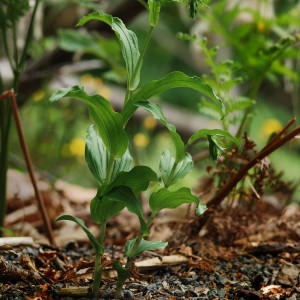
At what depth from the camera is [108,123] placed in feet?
3.25

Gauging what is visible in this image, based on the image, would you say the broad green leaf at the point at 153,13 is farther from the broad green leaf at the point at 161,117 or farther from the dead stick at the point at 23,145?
the dead stick at the point at 23,145

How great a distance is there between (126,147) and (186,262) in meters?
0.49

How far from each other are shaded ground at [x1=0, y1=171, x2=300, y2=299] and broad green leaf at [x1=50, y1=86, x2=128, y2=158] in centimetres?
32

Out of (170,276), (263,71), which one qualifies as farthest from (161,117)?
(263,71)

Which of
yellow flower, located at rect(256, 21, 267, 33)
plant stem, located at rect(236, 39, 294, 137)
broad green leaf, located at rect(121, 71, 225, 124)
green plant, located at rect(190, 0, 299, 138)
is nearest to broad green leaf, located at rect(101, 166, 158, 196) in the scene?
broad green leaf, located at rect(121, 71, 225, 124)

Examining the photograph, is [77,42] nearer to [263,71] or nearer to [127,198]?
[263,71]

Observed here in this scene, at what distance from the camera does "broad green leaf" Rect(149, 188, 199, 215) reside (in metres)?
0.98

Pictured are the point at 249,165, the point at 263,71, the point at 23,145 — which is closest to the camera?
the point at 249,165

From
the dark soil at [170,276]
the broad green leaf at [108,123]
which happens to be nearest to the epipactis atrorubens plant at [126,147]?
the broad green leaf at [108,123]

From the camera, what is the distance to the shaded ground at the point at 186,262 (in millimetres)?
1127

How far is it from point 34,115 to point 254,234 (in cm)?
258

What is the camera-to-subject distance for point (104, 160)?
1.09 meters

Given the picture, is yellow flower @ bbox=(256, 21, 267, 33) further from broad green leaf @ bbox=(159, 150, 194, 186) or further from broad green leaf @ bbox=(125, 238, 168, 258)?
broad green leaf @ bbox=(125, 238, 168, 258)

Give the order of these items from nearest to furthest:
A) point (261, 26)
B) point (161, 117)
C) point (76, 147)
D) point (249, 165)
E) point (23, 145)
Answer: point (161, 117) < point (249, 165) < point (23, 145) < point (261, 26) < point (76, 147)
